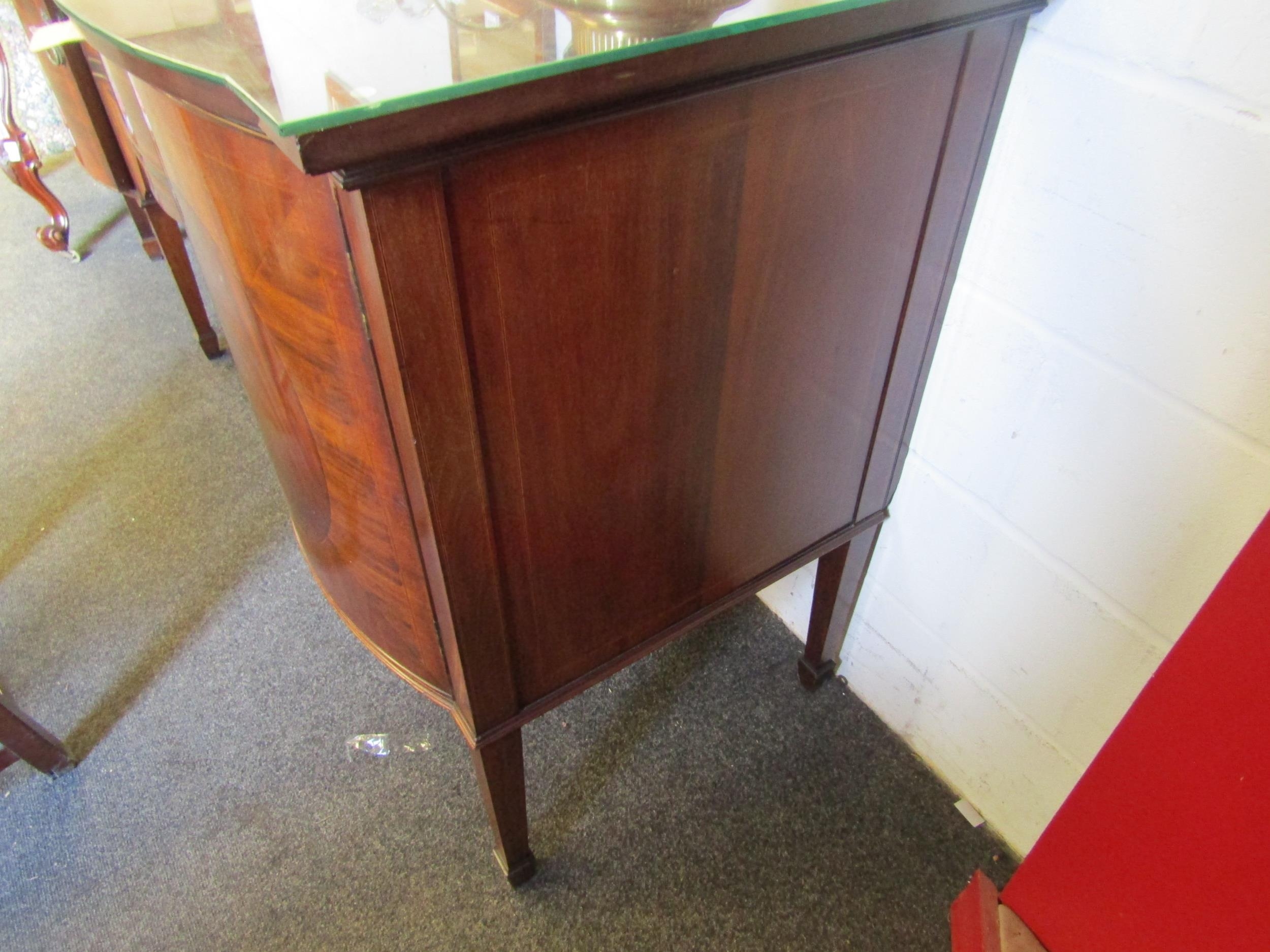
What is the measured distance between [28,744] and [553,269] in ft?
3.38

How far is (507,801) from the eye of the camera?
93 cm

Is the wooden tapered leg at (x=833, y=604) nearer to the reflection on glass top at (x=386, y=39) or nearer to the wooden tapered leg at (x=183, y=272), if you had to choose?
the reflection on glass top at (x=386, y=39)

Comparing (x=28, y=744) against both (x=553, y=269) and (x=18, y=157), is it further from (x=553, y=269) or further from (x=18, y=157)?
(x=18, y=157)

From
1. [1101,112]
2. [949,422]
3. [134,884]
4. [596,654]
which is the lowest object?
[134,884]

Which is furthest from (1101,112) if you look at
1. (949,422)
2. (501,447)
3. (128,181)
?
(128,181)

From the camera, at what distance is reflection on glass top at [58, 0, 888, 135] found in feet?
1.43

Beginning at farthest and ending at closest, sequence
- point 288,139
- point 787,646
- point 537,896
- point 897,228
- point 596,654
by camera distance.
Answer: point 787,646 → point 537,896 → point 596,654 → point 897,228 → point 288,139

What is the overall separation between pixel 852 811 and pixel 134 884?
0.89 m

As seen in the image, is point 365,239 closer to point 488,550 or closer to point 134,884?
point 488,550

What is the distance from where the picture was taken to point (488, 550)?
0.66 meters

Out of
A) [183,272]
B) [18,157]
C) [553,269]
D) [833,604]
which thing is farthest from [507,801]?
[18,157]

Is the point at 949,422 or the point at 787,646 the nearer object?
the point at 949,422

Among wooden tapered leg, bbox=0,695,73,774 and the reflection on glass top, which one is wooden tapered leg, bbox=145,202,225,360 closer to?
wooden tapered leg, bbox=0,695,73,774

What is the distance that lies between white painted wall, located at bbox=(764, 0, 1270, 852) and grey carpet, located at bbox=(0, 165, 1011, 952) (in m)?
0.21
